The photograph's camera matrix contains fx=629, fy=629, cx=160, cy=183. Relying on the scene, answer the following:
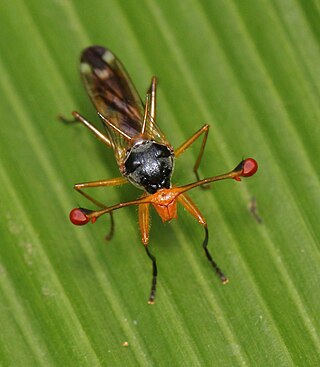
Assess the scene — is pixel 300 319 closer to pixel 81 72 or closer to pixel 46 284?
pixel 46 284

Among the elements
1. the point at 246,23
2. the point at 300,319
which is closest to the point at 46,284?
the point at 300,319

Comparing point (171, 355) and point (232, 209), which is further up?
point (232, 209)

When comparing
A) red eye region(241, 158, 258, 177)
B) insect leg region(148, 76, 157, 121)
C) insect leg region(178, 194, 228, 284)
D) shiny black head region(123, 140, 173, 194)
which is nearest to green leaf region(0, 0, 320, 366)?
insect leg region(178, 194, 228, 284)

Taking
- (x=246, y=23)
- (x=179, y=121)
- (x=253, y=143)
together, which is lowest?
(x=253, y=143)

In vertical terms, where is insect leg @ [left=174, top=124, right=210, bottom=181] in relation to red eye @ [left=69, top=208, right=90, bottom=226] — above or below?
above

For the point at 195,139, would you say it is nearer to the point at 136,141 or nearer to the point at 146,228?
the point at 136,141

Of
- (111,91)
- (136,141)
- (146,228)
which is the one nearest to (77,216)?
(146,228)

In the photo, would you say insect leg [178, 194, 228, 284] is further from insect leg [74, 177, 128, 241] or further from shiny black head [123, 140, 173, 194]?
insect leg [74, 177, 128, 241]
